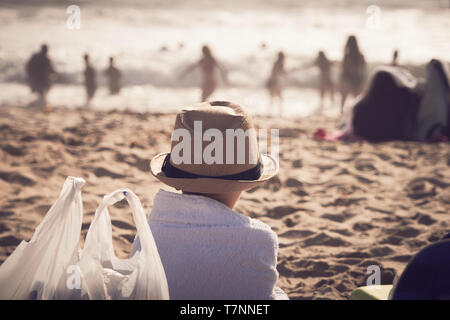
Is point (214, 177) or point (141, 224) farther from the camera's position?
point (214, 177)

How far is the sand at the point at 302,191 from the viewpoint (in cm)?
351

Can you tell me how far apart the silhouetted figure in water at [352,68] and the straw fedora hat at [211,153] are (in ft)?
33.4

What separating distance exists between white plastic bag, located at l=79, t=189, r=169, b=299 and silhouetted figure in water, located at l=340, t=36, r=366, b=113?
1056 cm

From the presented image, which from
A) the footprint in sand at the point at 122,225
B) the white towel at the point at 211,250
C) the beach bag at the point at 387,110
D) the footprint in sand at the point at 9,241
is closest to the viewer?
the white towel at the point at 211,250

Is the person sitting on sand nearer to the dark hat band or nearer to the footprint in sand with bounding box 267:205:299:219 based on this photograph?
the dark hat band

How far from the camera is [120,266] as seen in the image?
1754mm

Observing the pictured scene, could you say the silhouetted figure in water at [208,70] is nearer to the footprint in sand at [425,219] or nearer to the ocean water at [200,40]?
the ocean water at [200,40]

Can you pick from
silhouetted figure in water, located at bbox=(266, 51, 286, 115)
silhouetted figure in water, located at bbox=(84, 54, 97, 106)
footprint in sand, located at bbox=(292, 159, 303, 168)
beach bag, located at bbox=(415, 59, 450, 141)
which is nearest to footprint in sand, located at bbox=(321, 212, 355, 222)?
footprint in sand, located at bbox=(292, 159, 303, 168)

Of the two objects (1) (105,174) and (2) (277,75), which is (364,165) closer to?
(1) (105,174)

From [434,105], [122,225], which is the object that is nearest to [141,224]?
[122,225]

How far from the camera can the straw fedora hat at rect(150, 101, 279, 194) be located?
1822mm

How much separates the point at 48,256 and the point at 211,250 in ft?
1.79

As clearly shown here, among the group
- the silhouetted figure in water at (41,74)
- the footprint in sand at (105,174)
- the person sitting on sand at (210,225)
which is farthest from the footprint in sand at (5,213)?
the silhouetted figure in water at (41,74)
